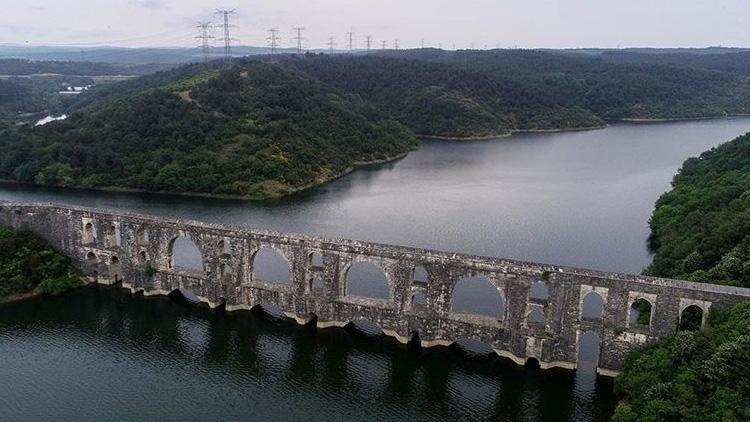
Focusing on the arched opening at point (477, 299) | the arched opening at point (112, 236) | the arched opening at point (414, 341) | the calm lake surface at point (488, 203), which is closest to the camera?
the arched opening at point (414, 341)

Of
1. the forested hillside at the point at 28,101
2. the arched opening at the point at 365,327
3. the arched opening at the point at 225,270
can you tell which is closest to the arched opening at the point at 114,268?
the arched opening at the point at 225,270

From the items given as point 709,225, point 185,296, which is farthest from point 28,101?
point 709,225

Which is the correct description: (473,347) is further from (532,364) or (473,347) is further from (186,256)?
(186,256)

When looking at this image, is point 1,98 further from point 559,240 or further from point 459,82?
point 559,240

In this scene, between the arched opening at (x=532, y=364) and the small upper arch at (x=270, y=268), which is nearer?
the arched opening at (x=532, y=364)

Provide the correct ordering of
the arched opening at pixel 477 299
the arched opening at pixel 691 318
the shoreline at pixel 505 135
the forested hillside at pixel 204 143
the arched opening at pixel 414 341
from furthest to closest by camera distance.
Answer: the shoreline at pixel 505 135, the forested hillside at pixel 204 143, the arched opening at pixel 477 299, the arched opening at pixel 414 341, the arched opening at pixel 691 318

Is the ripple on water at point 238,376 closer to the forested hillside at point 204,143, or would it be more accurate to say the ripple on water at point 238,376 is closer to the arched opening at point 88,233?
the arched opening at point 88,233

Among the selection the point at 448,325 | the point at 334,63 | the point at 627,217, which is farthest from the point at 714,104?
the point at 448,325
